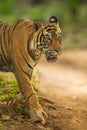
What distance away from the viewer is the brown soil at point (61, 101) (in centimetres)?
677

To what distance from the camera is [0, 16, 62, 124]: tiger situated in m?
6.45

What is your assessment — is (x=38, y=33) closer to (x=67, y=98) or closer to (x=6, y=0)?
(x=67, y=98)

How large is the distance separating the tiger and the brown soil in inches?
10.2

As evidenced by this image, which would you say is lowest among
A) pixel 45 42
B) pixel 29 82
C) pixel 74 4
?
pixel 29 82

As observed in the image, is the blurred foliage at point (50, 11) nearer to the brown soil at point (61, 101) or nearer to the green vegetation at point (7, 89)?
the brown soil at point (61, 101)

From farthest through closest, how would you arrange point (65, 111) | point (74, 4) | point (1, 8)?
point (1, 8) < point (74, 4) < point (65, 111)

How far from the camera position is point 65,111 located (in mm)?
7578

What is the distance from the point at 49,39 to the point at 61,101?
7.97ft

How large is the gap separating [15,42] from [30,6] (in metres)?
20.7

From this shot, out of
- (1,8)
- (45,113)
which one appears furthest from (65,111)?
(1,8)

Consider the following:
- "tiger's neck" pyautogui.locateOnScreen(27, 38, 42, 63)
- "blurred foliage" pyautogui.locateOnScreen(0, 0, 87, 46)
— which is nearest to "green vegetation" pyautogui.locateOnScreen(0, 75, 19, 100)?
"tiger's neck" pyautogui.locateOnScreen(27, 38, 42, 63)

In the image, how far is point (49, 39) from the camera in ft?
21.0

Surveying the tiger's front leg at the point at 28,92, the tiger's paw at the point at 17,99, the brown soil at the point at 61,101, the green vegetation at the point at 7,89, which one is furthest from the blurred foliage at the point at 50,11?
the tiger's front leg at the point at 28,92

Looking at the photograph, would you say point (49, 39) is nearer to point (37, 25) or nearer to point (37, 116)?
point (37, 25)
